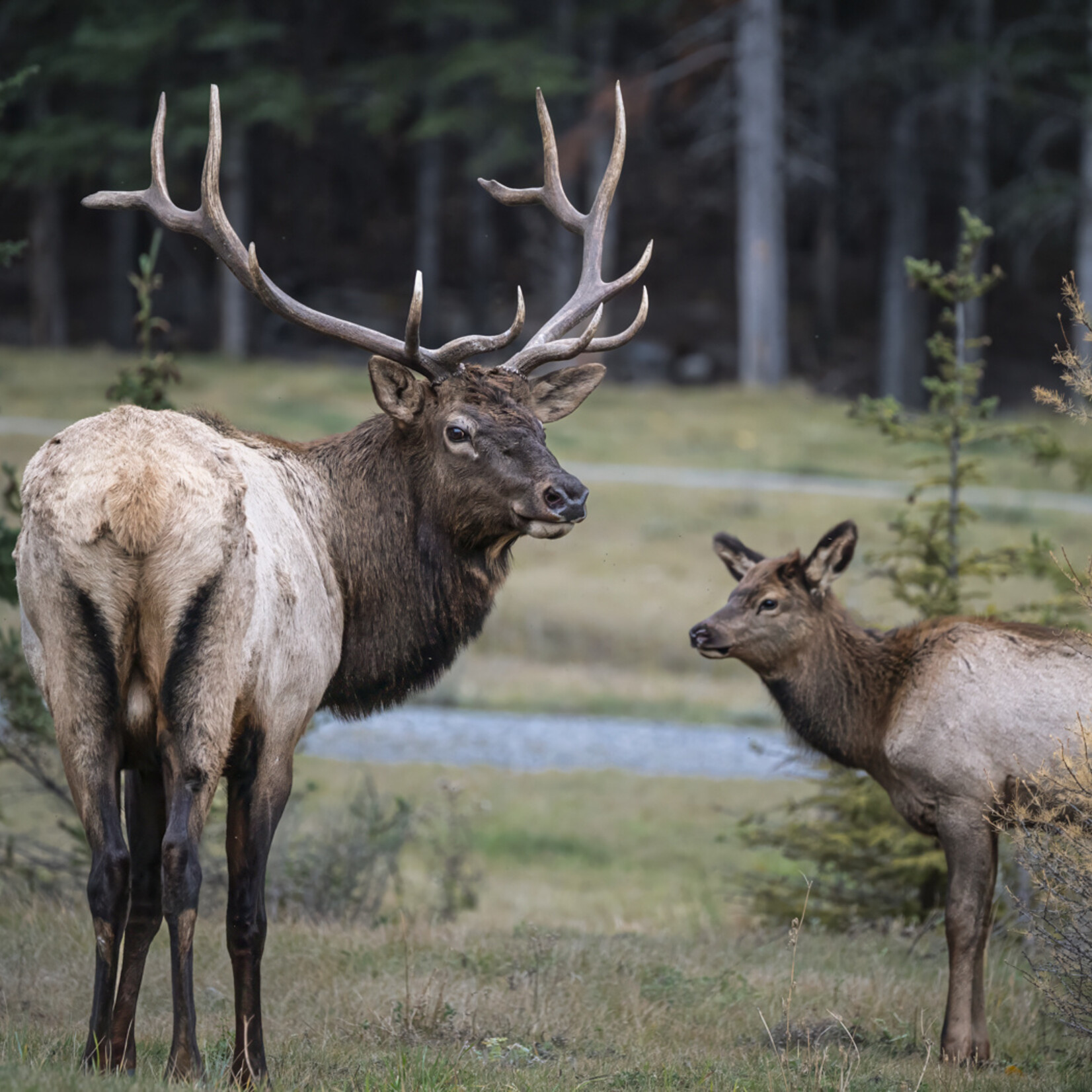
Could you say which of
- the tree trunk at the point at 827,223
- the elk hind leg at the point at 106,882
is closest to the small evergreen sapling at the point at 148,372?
the elk hind leg at the point at 106,882

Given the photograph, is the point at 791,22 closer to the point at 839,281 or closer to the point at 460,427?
the point at 839,281

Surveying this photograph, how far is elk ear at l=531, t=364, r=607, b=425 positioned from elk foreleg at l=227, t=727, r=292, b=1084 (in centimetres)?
222

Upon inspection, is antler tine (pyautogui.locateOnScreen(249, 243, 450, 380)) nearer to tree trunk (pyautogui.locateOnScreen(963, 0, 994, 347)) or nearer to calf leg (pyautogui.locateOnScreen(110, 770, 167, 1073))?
calf leg (pyautogui.locateOnScreen(110, 770, 167, 1073))

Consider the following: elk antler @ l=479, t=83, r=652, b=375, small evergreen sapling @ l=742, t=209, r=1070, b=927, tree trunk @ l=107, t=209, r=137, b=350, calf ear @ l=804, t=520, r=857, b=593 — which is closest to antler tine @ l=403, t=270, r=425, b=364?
elk antler @ l=479, t=83, r=652, b=375

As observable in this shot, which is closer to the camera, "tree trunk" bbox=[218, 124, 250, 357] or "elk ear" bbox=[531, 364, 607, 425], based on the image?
"elk ear" bbox=[531, 364, 607, 425]

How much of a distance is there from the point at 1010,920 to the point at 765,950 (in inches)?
58.4

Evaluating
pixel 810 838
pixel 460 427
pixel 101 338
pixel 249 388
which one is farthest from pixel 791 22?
pixel 460 427

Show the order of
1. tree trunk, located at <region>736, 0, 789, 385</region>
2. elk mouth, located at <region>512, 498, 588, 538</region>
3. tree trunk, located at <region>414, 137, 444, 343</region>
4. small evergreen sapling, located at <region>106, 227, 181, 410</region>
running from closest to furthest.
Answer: elk mouth, located at <region>512, 498, 588, 538</region> < small evergreen sapling, located at <region>106, 227, 181, 410</region> < tree trunk, located at <region>736, 0, 789, 385</region> < tree trunk, located at <region>414, 137, 444, 343</region>

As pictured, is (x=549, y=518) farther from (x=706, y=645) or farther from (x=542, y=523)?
(x=706, y=645)

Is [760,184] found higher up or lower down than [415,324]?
higher up

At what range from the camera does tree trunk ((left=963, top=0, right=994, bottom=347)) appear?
30109 millimetres

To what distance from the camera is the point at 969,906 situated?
239 inches

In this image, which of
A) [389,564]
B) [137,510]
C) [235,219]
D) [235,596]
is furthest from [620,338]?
[235,219]

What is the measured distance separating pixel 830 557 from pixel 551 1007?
7.97ft
